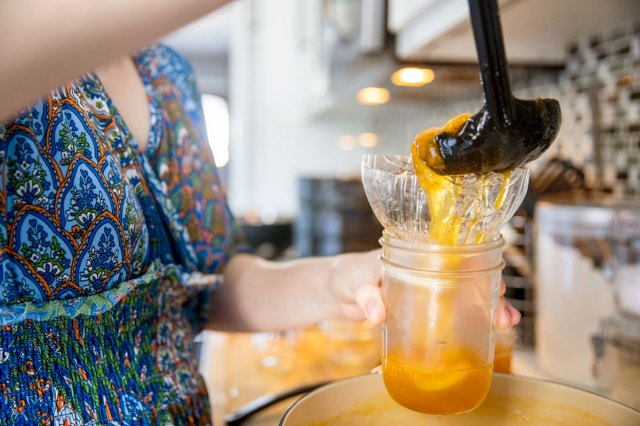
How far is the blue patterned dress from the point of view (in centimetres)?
44

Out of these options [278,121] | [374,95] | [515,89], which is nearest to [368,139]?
[278,121]

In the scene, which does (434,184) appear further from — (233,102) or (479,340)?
(233,102)

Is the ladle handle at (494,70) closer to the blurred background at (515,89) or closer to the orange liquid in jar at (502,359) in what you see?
the blurred background at (515,89)

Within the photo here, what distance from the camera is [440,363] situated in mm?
385

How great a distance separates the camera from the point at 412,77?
1.36 meters

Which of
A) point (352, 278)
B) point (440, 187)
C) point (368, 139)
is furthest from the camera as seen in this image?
point (368, 139)

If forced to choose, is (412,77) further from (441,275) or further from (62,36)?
(62,36)

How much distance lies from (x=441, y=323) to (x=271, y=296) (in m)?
0.33

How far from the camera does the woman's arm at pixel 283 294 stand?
59 centimetres

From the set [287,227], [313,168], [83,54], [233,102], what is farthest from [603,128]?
[233,102]

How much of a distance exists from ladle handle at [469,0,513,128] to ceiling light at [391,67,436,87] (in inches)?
36.2

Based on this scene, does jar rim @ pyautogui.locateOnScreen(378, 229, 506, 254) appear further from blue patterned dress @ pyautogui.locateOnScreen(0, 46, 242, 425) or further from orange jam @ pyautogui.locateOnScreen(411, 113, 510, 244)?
blue patterned dress @ pyautogui.locateOnScreen(0, 46, 242, 425)

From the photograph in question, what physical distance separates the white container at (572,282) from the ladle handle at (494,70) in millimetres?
513

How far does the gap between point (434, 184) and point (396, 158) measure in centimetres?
5
